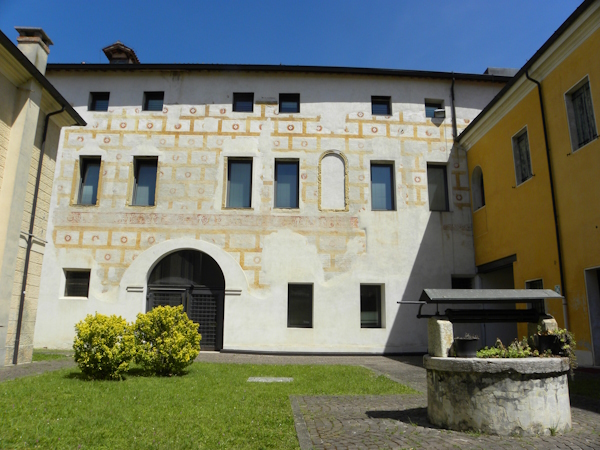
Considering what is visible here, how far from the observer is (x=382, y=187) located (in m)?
17.3

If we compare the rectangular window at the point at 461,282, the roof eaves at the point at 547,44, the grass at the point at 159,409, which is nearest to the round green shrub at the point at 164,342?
the grass at the point at 159,409

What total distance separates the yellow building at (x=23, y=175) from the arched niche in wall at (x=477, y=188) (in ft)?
44.1

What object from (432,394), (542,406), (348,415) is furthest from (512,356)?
(348,415)

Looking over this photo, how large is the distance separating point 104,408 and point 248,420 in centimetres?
206

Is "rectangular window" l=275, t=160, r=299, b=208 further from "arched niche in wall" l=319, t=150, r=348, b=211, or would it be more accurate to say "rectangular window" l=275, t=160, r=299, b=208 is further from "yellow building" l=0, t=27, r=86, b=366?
"yellow building" l=0, t=27, r=86, b=366

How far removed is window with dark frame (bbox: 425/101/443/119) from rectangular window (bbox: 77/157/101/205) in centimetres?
1248

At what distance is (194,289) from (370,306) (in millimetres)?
6187

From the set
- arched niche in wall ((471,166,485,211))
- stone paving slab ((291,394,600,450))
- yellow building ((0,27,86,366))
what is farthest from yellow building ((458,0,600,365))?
yellow building ((0,27,86,366))

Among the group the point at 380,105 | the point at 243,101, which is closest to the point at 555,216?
the point at 380,105

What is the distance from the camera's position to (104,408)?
638 cm

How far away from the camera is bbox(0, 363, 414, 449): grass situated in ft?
16.5

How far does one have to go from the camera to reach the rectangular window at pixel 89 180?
55.3ft

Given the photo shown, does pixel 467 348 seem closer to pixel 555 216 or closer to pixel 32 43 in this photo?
pixel 555 216

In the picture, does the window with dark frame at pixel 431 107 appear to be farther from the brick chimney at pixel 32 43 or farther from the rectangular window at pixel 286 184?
the brick chimney at pixel 32 43
